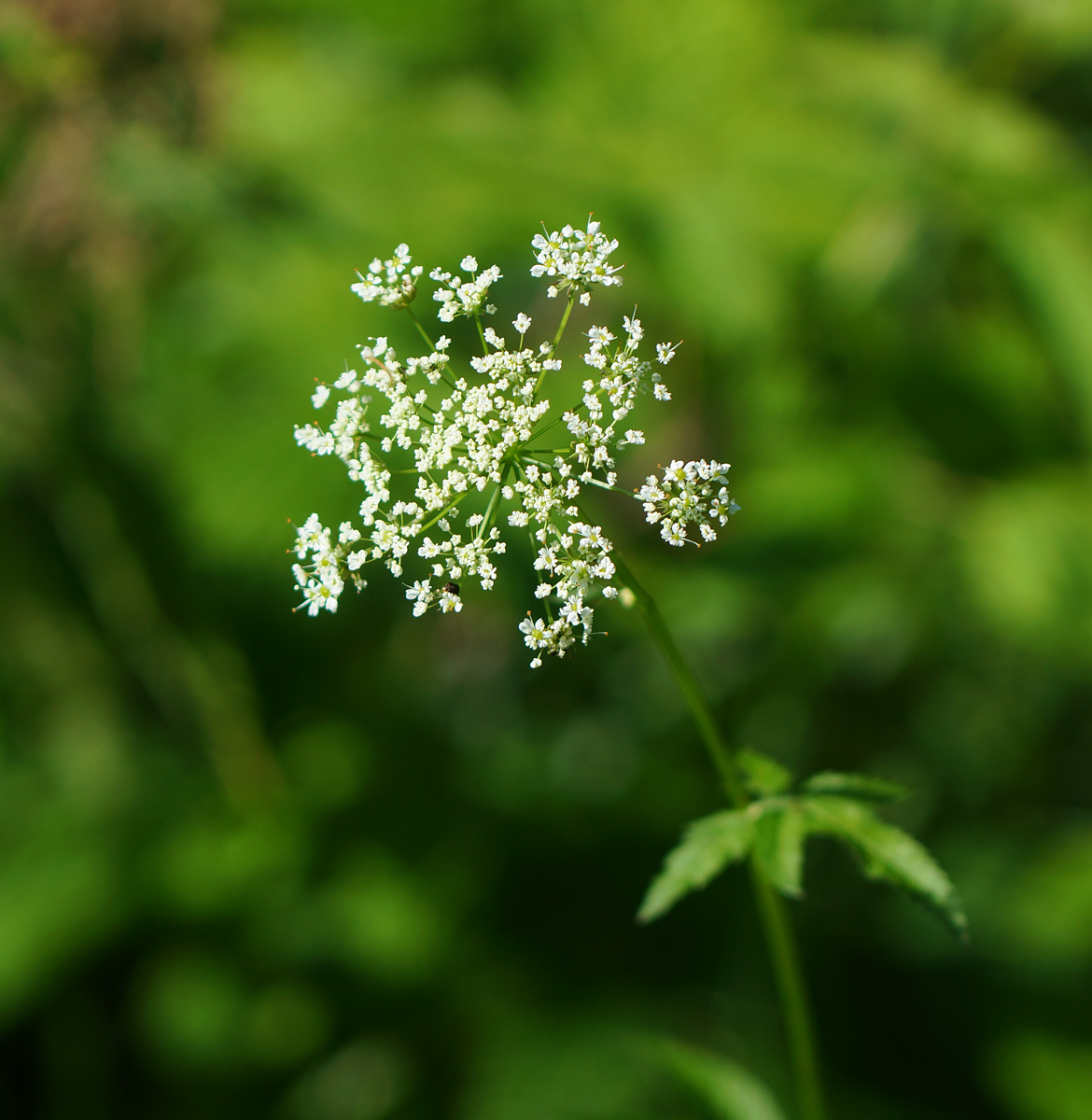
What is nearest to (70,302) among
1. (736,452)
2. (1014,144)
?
(736,452)

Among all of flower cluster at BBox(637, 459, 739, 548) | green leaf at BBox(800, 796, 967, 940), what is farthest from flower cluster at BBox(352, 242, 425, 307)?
green leaf at BBox(800, 796, 967, 940)

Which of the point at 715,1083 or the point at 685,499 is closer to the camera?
the point at 685,499

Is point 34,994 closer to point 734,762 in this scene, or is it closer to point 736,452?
point 734,762

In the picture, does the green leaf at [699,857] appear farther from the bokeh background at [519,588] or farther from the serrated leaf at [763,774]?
the bokeh background at [519,588]

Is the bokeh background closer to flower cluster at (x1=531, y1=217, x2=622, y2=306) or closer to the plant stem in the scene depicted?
the plant stem

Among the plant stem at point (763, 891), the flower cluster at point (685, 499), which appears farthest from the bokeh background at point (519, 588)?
the flower cluster at point (685, 499)

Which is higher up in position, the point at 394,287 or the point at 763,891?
the point at 394,287

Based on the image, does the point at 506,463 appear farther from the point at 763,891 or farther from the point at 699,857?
the point at 763,891

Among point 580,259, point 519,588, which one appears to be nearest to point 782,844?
point 580,259
